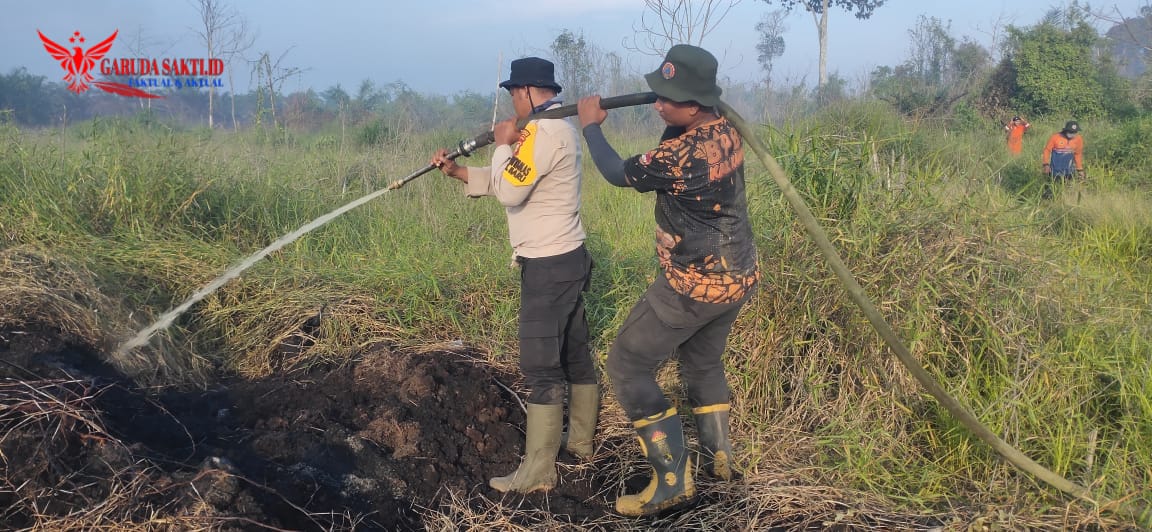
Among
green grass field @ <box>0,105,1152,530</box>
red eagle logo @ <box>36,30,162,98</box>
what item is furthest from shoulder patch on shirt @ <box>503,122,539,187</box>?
red eagle logo @ <box>36,30,162,98</box>

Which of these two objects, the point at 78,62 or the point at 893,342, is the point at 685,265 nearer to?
the point at 893,342

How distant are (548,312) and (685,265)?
0.62m

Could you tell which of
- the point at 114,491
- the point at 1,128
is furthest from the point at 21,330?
the point at 1,128

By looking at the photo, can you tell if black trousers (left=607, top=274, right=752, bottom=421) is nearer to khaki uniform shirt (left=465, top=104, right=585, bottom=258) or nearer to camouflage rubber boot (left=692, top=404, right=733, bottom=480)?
camouflage rubber boot (left=692, top=404, right=733, bottom=480)

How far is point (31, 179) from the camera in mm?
4988

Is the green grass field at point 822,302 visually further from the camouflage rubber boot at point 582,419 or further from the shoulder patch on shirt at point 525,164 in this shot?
the shoulder patch on shirt at point 525,164

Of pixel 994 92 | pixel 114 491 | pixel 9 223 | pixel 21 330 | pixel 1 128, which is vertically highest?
pixel 994 92

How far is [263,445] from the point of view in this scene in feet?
10.5

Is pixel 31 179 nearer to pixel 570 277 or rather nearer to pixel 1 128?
pixel 1 128

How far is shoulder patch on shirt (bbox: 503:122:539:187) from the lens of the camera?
304cm

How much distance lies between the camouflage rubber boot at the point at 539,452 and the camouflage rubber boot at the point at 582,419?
0.64 feet

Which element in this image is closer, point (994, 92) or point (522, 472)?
point (522, 472)

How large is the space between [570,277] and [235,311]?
2.32 m

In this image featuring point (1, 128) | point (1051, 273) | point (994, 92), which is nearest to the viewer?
point (1051, 273)
